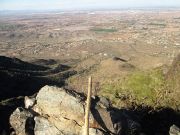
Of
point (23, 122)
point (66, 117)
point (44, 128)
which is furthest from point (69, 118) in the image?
point (23, 122)

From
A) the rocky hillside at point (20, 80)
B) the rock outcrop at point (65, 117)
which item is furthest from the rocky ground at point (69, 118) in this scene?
the rocky hillside at point (20, 80)

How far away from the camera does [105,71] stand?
52.4 meters

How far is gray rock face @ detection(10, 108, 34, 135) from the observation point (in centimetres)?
1667

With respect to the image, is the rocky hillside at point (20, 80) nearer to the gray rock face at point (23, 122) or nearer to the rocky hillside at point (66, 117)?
the gray rock face at point (23, 122)

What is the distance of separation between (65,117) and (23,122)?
2317 millimetres

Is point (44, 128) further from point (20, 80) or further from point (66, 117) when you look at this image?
point (20, 80)

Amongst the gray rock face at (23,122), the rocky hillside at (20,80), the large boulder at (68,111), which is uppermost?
the large boulder at (68,111)

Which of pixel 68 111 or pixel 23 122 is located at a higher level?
pixel 68 111

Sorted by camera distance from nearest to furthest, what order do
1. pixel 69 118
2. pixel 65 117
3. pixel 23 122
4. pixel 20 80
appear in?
pixel 69 118 < pixel 65 117 < pixel 23 122 < pixel 20 80

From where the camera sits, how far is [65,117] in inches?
625

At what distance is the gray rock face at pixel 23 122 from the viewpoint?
16.7 m

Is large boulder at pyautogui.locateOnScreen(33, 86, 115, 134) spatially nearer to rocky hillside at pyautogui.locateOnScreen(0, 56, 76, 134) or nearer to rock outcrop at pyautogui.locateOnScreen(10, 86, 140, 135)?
rock outcrop at pyautogui.locateOnScreen(10, 86, 140, 135)

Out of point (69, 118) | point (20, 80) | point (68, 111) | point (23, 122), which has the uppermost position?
point (68, 111)

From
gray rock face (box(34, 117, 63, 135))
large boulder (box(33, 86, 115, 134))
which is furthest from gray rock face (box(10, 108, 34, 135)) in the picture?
large boulder (box(33, 86, 115, 134))
